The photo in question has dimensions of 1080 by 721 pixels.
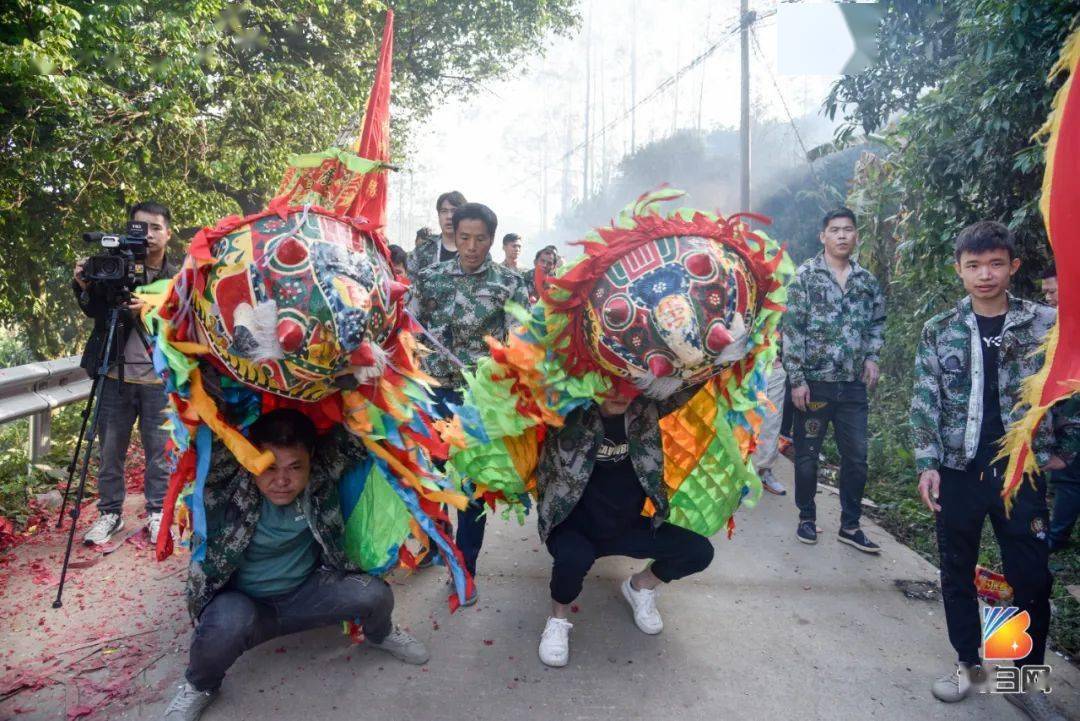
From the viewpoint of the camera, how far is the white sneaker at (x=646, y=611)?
2.62 meters

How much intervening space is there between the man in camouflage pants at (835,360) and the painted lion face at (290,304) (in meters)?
2.63

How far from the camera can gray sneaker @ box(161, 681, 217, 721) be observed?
6.54 ft

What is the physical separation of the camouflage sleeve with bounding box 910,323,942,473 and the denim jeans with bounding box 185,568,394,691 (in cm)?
201

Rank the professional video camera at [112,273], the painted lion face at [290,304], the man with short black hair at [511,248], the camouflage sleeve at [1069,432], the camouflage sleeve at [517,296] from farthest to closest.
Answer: the man with short black hair at [511,248], the camouflage sleeve at [517,296], the camouflage sleeve at [1069,432], the professional video camera at [112,273], the painted lion face at [290,304]

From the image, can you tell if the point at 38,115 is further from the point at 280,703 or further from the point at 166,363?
the point at 280,703

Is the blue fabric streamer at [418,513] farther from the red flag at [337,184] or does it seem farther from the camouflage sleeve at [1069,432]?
the camouflage sleeve at [1069,432]

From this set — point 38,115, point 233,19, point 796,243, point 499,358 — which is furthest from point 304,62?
point 796,243

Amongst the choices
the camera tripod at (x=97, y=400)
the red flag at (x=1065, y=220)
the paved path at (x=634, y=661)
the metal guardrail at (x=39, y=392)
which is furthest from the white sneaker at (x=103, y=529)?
the red flag at (x=1065, y=220)

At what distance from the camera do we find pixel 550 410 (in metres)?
2.23

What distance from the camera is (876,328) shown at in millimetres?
3568

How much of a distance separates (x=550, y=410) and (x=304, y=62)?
22.8 ft

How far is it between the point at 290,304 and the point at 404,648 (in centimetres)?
144

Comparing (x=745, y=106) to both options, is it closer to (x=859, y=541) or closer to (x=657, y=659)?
(x=859, y=541)

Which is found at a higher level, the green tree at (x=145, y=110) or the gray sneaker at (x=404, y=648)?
the green tree at (x=145, y=110)
